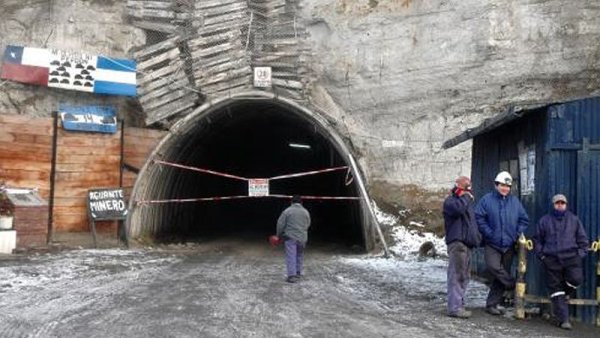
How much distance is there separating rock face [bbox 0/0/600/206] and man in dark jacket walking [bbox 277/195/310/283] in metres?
6.32

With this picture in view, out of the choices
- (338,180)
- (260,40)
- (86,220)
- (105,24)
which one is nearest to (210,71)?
(260,40)

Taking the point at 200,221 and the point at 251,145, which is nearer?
the point at 200,221

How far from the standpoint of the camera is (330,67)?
1845 cm

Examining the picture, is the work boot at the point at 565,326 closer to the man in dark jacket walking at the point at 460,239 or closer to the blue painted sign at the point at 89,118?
the man in dark jacket walking at the point at 460,239

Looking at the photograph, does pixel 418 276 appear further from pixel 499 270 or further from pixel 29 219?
pixel 29 219

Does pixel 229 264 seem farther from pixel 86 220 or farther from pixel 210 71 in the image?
pixel 210 71

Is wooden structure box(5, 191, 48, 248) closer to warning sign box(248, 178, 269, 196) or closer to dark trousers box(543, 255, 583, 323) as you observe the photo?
warning sign box(248, 178, 269, 196)

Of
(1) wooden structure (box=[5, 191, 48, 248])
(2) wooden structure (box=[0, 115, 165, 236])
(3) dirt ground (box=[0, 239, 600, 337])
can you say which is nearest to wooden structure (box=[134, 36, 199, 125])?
(2) wooden structure (box=[0, 115, 165, 236])

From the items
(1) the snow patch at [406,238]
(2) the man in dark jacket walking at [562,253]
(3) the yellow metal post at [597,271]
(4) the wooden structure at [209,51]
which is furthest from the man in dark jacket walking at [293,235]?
(4) the wooden structure at [209,51]

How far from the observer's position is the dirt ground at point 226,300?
290 inches

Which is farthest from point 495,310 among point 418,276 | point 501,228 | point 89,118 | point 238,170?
point 238,170

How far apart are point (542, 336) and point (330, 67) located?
12.1 m

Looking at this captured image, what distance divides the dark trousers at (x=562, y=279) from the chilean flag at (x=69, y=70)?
A: 12.1 meters

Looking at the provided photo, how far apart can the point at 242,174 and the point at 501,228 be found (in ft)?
72.2
